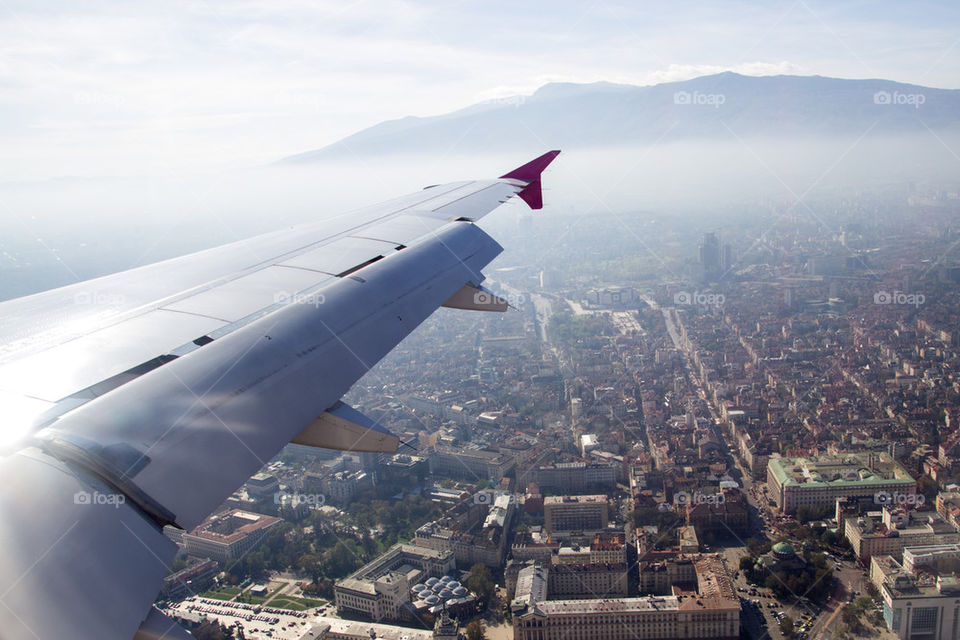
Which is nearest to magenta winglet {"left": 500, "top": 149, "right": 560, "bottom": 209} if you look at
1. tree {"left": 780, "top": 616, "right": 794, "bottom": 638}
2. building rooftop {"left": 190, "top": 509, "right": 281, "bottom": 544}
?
tree {"left": 780, "top": 616, "right": 794, "bottom": 638}

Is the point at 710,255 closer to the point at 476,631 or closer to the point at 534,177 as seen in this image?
the point at 476,631

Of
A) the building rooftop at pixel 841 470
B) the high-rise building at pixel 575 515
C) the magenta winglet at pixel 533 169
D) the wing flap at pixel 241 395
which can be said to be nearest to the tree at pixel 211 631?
the high-rise building at pixel 575 515

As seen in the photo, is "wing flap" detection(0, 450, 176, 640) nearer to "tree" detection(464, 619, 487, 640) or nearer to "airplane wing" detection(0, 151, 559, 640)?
"airplane wing" detection(0, 151, 559, 640)

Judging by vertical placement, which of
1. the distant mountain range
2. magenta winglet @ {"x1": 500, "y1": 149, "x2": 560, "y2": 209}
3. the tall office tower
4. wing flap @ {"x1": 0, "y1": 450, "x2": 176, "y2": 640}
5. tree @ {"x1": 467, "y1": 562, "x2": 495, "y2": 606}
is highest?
the distant mountain range

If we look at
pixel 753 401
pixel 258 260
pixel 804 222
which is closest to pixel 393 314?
pixel 258 260

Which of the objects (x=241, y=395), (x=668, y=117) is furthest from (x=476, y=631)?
(x=668, y=117)

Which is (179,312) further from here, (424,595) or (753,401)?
(753,401)

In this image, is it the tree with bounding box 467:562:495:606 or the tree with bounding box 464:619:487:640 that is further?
the tree with bounding box 467:562:495:606

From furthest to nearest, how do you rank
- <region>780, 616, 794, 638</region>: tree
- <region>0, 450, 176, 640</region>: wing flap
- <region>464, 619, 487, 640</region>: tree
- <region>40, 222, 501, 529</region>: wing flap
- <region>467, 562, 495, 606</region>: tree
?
<region>467, 562, 495, 606</region>: tree
<region>464, 619, 487, 640</region>: tree
<region>780, 616, 794, 638</region>: tree
<region>40, 222, 501, 529</region>: wing flap
<region>0, 450, 176, 640</region>: wing flap
